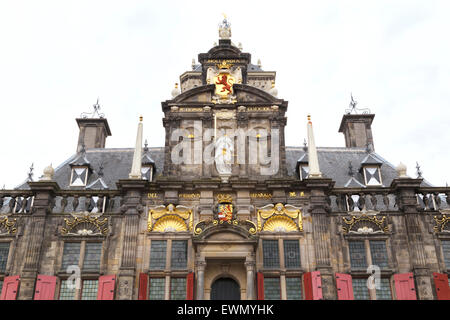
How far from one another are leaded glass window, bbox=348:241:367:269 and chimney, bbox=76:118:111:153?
55.2ft

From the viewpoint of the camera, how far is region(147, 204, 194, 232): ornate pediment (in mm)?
21741

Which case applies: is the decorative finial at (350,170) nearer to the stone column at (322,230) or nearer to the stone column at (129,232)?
the stone column at (322,230)

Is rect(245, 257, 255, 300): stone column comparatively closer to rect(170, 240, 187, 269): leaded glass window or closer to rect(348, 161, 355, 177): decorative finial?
rect(170, 240, 187, 269): leaded glass window

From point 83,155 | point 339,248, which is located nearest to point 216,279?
point 339,248

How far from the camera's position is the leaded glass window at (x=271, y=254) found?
2108 centimetres

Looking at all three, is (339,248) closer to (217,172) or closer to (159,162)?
(217,172)

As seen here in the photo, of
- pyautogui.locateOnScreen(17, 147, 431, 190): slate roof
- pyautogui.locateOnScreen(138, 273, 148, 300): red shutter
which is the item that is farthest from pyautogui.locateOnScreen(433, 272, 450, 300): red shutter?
pyautogui.locateOnScreen(138, 273, 148, 300): red shutter

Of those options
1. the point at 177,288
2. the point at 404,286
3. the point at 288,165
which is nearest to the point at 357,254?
the point at 404,286

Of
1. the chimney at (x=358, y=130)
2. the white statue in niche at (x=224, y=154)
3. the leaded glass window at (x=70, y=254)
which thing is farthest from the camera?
the chimney at (x=358, y=130)

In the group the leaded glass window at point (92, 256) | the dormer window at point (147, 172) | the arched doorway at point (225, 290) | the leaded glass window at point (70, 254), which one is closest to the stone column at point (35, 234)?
the leaded glass window at point (70, 254)

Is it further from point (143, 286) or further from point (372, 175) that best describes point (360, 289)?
point (143, 286)

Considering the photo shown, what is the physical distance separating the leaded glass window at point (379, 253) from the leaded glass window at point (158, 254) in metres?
8.90

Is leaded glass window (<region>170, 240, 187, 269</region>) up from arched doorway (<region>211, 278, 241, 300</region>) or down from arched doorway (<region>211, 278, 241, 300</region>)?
up
